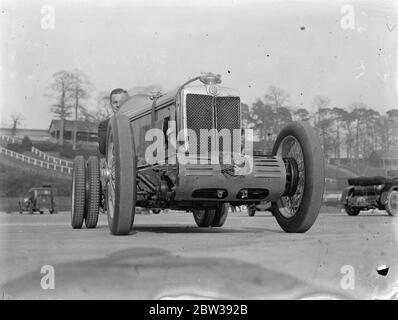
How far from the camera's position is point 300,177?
28.1ft

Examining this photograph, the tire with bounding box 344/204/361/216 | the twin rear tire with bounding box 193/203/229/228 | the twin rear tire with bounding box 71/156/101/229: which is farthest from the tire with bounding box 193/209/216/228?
the tire with bounding box 344/204/361/216

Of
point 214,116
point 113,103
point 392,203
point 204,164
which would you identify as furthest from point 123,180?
point 392,203

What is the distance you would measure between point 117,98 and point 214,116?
3.25 m

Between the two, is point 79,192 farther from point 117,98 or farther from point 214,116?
point 214,116

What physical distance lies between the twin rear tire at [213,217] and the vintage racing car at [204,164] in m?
2.05

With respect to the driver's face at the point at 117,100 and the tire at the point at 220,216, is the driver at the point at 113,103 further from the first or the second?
the tire at the point at 220,216

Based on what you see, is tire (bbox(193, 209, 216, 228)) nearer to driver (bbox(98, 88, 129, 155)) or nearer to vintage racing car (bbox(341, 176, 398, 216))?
driver (bbox(98, 88, 129, 155))

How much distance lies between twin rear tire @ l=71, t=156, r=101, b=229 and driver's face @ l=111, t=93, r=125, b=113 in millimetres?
1611

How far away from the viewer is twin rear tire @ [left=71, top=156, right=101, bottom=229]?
32.6 ft

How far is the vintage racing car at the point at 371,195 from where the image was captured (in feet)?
62.2
